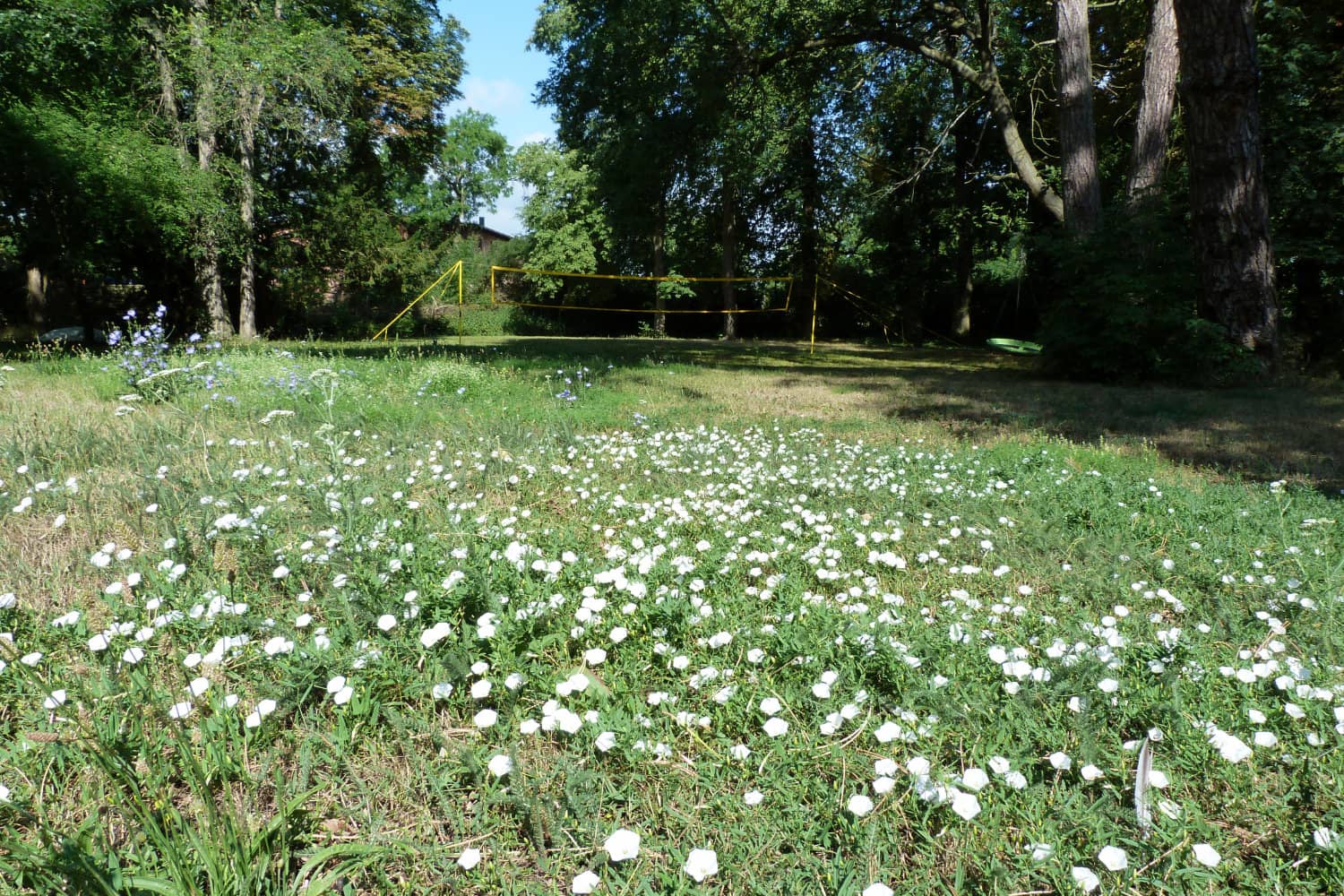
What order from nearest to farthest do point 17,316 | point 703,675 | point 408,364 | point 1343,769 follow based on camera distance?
point 1343,769 → point 703,675 → point 408,364 → point 17,316

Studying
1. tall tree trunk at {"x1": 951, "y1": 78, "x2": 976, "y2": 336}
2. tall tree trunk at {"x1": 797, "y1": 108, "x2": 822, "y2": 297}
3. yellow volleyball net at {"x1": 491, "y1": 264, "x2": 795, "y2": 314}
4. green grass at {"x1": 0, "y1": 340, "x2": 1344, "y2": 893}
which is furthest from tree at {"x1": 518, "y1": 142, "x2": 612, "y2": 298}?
green grass at {"x1": 0, "y1": 340, "x2": 1344, "y2": 893}

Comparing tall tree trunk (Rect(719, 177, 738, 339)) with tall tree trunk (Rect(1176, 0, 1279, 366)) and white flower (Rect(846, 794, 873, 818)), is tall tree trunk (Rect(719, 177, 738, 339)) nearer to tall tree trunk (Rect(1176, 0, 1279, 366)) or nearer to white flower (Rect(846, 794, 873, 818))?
tall tree trunk (Rect(1176, 0, 1279, 366))

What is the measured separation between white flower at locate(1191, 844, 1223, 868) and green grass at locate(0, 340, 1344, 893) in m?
0.07

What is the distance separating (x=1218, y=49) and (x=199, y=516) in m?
11.1

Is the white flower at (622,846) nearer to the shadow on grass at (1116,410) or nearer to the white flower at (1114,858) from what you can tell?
the white flower at (1114,858)

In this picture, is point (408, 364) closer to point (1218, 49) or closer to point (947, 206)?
point (1218, 49)

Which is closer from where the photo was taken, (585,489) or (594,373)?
(585,489)

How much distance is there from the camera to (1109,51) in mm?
17891

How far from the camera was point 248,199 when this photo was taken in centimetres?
1666

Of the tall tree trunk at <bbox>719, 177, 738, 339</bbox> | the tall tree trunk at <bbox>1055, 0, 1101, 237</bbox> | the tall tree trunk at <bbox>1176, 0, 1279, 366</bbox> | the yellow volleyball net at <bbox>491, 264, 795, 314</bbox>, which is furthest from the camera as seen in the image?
the yellow volleyball net at <bbox>491, 264, 795, 314</bbox>

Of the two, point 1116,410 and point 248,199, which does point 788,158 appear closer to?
point 248,199

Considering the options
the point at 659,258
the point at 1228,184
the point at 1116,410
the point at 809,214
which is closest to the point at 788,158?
the point at 809,214

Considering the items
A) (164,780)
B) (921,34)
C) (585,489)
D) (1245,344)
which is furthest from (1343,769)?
(921,34)

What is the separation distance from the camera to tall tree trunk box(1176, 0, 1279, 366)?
8.20m
